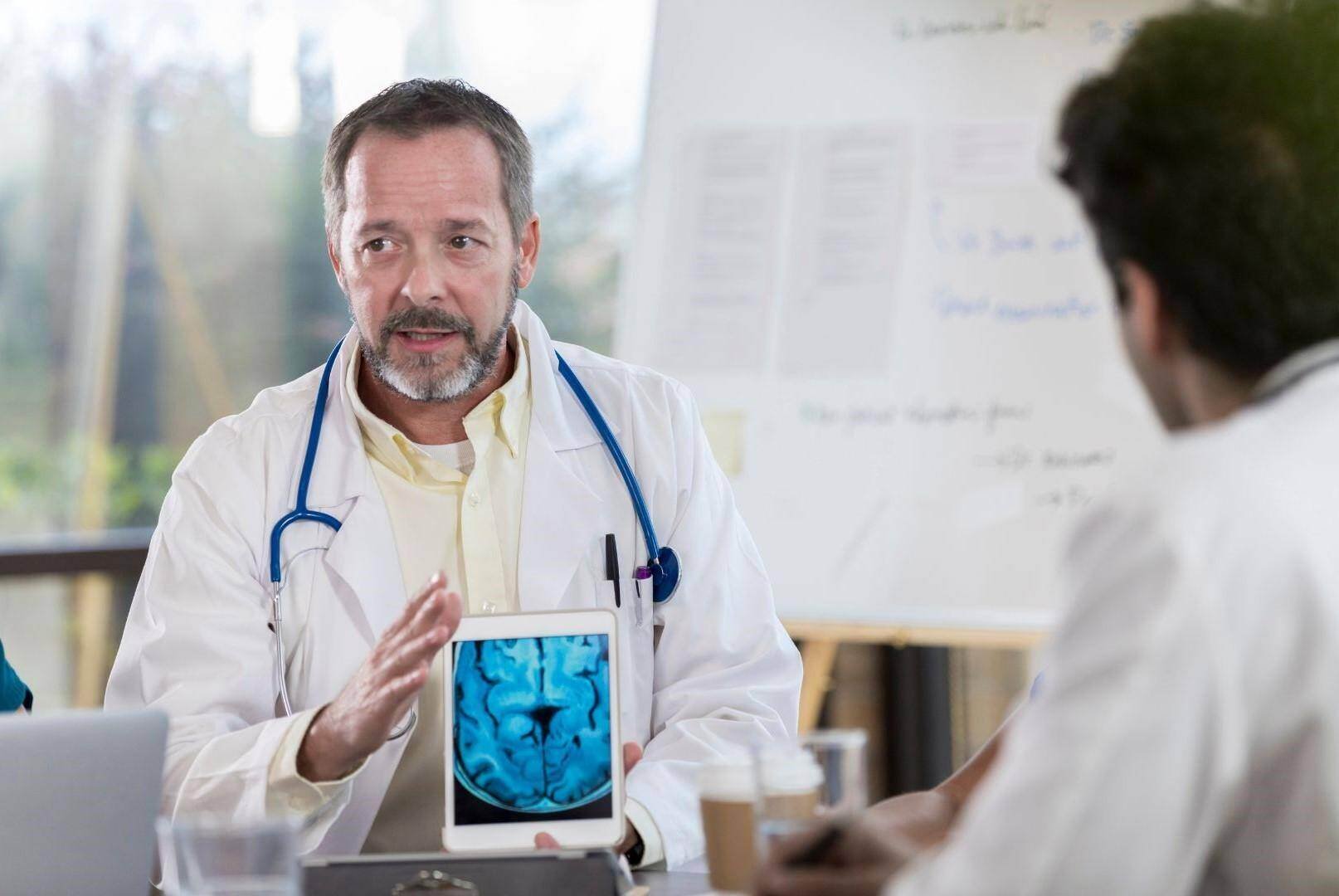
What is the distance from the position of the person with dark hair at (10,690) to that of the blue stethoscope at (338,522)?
348 mm

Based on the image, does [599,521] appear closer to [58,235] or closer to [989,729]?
[989,729]

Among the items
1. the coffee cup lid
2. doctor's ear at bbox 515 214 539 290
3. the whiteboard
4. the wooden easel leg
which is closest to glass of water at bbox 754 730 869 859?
the coffee cup lid

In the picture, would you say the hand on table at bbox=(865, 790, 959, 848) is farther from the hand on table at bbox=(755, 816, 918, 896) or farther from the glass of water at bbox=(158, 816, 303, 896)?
the glass of water at bbox=(158, 816, 303, 896)

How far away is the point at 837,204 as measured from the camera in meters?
2.95

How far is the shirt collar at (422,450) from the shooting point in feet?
6.61

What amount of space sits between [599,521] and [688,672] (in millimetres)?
233

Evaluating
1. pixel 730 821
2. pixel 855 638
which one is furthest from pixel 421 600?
pixel 855 638

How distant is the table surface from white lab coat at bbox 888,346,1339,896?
640mm

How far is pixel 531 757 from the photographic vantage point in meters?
1.49

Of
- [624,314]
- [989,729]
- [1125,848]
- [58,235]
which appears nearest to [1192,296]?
[1125,848]

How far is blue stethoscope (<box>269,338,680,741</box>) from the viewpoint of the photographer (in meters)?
1.88

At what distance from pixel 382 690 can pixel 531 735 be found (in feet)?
0.54

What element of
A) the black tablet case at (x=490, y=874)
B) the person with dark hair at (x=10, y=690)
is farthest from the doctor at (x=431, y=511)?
the black tablet case at (x=490, y=874)

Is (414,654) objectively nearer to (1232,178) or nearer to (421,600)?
(421,600)
